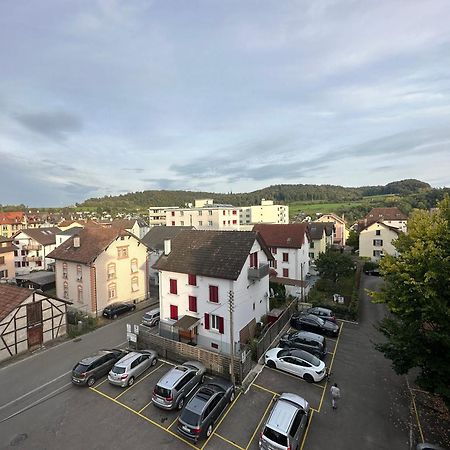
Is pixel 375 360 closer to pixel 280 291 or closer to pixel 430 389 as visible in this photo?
pixel 430 389

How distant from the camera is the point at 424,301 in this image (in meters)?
14.0

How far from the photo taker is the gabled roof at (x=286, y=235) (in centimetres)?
3966

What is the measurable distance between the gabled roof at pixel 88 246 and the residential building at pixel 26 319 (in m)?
6.84

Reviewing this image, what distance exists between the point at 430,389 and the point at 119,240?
104 ft

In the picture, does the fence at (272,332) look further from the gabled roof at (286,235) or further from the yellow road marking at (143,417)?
the gabled roof at (286,235)

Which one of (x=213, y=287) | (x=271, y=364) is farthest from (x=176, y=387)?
(x=213, y=287)

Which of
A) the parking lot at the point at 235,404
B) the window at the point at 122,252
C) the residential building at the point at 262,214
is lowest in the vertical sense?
the parking lot at the point at 235,404

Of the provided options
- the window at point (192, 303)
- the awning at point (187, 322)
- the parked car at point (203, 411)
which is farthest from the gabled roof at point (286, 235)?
the parked car at point (203, 411)

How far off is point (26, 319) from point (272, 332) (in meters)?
20.7

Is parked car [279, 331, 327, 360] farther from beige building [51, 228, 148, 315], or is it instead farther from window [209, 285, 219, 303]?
beige building [51, 228, 148, 315]

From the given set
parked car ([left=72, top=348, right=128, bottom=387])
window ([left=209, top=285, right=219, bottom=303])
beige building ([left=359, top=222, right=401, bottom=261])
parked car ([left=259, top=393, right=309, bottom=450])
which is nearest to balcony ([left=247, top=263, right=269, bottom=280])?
window ([left=209, top=285, right=219, bottom=303])

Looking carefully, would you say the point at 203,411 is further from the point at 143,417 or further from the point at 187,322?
the point at 187,322

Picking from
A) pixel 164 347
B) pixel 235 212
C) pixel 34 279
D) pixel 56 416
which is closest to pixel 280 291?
pixel 164 347

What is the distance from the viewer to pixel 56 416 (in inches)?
647
